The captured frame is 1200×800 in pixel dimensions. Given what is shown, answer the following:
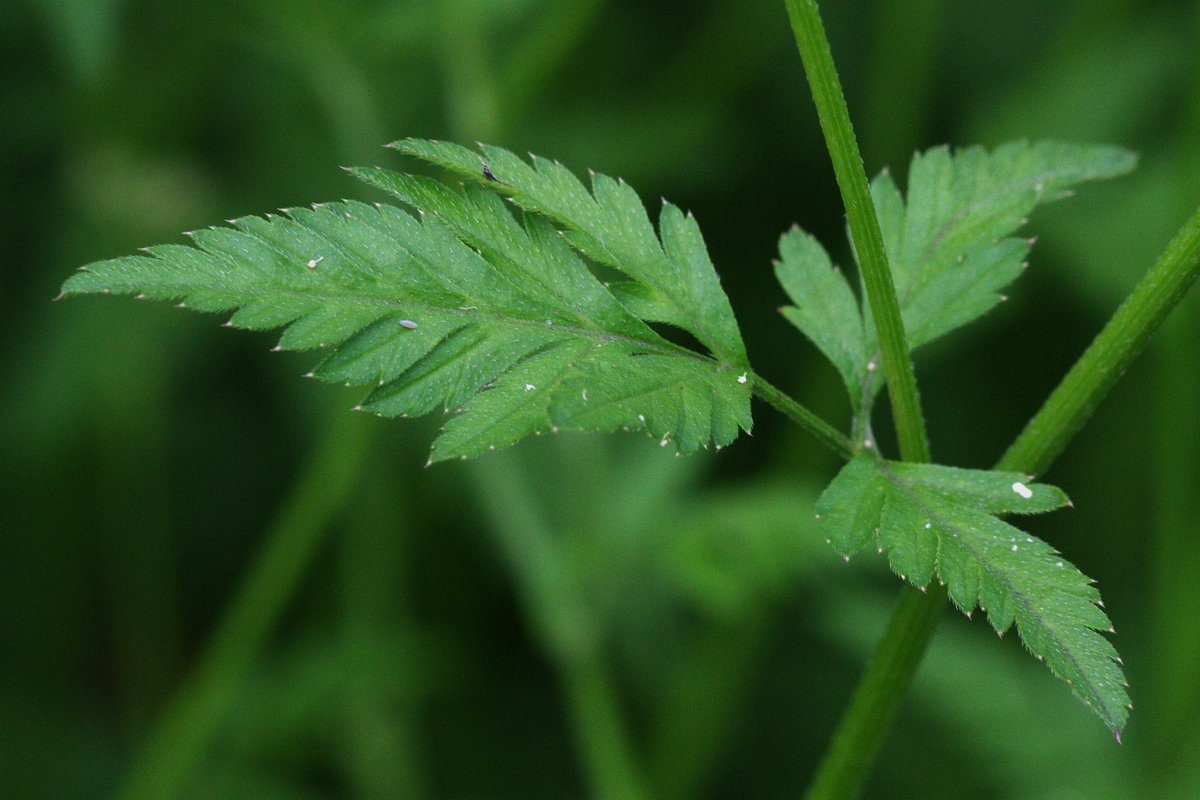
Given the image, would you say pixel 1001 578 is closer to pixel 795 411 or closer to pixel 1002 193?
pixel 795 411

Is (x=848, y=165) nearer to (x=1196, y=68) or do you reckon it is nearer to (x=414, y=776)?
(x=1196, y=68)

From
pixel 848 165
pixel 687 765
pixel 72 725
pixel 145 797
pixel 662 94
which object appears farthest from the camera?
pixel 662 94

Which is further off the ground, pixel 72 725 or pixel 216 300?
pixel 216 300

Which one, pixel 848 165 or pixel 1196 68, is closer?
pixel 848 165

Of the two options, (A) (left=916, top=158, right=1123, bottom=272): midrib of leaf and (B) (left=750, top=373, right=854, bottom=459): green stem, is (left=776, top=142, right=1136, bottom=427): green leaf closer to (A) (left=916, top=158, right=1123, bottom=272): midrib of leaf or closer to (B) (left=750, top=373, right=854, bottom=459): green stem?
(A) (left=916, top=158, right=1123, bottom=272): midrib of leaf

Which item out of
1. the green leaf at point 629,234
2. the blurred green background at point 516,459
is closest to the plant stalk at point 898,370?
the green leaf at point 629,234

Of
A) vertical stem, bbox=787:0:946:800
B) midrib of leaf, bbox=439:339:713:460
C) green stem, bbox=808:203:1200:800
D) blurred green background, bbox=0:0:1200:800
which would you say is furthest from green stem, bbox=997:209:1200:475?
blurred green background, bbox=0:0:1200:800

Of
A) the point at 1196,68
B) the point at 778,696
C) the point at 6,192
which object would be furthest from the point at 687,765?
the point at 6,192
